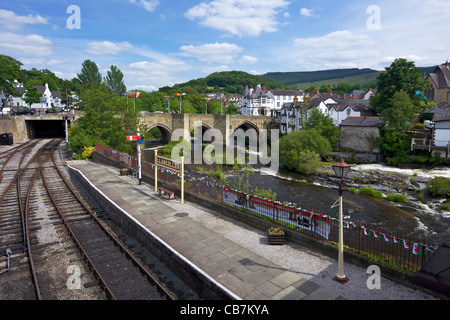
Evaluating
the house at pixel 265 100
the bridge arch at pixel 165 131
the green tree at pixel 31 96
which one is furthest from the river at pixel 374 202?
the green tree at pixel 31 96

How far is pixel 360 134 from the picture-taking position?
162 ft

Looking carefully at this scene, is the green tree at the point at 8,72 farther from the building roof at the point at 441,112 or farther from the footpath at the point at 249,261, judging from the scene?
the building roof at the point at 441,112

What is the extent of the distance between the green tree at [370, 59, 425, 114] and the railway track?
159ft

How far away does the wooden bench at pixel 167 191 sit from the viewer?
19.0 metres

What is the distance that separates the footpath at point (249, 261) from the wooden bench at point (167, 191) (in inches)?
47.9

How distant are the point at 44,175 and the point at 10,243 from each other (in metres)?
16.2

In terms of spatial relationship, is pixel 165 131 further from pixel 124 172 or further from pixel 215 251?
pixel 215 251

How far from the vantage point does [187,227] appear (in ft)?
47.0

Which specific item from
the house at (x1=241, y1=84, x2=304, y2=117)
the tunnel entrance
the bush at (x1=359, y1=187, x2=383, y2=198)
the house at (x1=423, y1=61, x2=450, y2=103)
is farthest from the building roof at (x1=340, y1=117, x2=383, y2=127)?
the tunnel entrance

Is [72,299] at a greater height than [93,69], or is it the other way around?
[93,69]

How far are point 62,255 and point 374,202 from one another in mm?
24966
